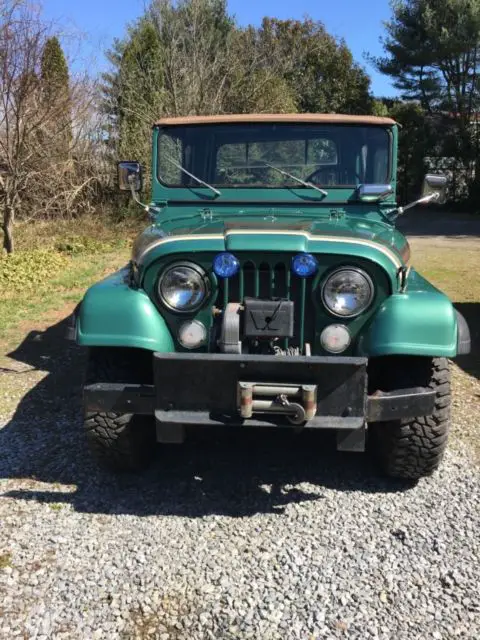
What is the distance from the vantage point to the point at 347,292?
283 centimetres

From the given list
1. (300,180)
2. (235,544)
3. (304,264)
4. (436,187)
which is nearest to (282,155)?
(300,180)

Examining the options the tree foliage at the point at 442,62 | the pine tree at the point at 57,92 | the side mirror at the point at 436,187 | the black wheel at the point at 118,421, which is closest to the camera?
the black wheel at the point at 118,421

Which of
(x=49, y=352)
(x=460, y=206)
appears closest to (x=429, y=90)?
(x=460, y=206)

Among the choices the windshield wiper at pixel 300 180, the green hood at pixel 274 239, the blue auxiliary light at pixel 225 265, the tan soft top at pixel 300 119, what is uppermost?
the tan soft top at pixel 300 119

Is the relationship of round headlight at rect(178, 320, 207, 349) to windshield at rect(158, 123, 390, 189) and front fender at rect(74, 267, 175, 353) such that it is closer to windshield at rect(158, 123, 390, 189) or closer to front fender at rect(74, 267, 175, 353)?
front fender at rect(74, 267, 175, 353)

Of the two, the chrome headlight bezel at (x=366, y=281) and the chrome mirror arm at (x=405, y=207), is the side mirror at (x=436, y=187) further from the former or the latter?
the chrome headlight bezel at (x=366, y=281)

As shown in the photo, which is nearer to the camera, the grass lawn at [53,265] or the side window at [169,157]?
the side window at [169,157]

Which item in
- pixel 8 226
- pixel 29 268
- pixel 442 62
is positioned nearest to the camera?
pixel 29 268

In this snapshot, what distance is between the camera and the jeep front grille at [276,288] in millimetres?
2861

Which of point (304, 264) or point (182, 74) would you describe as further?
point (182, 74)

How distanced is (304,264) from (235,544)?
130 centimetres

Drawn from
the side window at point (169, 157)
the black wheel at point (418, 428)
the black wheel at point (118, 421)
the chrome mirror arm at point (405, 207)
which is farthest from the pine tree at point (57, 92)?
the black wheel at point (418, 428)

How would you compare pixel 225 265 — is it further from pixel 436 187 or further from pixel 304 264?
pixel 436 187

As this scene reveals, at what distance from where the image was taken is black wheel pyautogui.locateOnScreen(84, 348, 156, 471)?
3.09 metres
